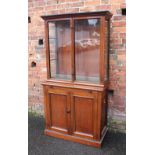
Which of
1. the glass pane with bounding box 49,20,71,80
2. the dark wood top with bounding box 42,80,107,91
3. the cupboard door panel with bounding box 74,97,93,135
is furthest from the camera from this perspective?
the glass pane with bounding box 49,20,71,80

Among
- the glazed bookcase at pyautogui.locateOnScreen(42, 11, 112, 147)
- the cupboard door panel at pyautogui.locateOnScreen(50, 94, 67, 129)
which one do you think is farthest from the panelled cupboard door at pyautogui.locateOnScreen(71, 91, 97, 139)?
the cupboard door panel at pyautogui.locateOnScreen(50, 94, 67, 129)

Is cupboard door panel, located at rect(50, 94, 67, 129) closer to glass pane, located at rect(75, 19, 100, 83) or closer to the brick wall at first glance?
glass pane, located at rect(75, 19, 100, 83)

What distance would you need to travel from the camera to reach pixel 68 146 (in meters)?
2.42

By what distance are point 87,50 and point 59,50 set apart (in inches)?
18.0

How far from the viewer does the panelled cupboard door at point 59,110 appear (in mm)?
2480

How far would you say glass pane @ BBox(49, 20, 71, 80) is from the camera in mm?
2467

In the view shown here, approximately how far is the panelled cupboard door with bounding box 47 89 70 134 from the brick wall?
72 centimetres

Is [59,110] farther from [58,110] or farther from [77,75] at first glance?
[77,75]

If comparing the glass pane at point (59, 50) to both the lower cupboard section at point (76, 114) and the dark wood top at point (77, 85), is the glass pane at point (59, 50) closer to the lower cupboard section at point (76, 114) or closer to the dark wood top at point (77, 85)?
the dark wood top at point (77, 85)

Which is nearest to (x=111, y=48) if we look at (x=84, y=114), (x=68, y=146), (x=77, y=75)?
(x=77, y=75)
